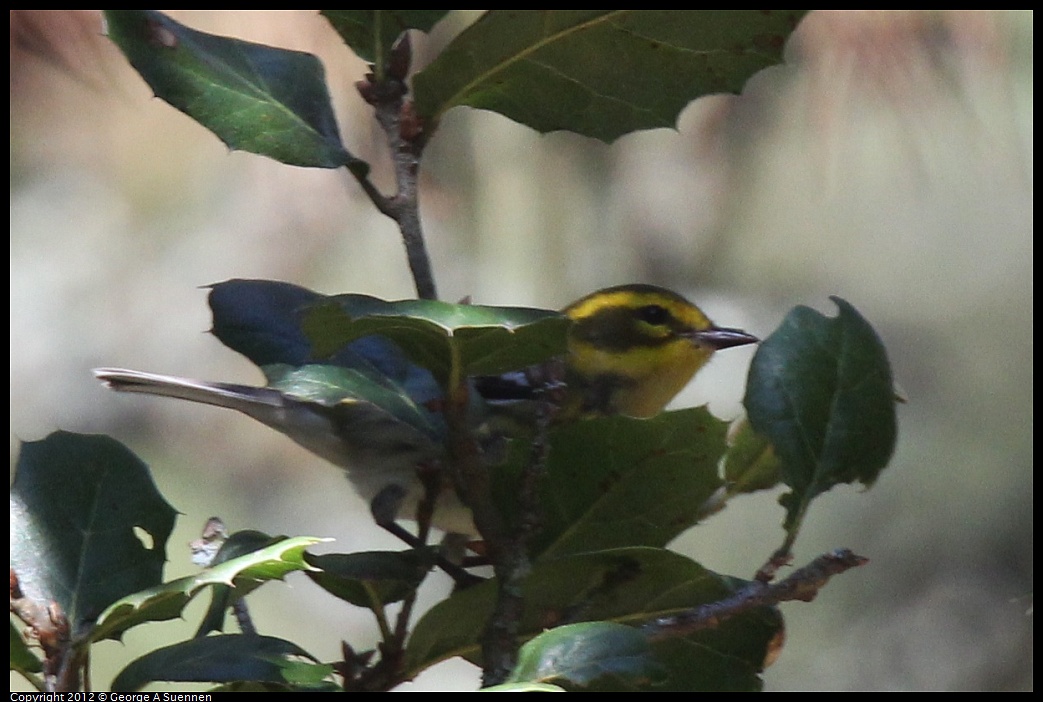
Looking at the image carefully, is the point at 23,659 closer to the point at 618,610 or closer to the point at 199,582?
the point at 199,582

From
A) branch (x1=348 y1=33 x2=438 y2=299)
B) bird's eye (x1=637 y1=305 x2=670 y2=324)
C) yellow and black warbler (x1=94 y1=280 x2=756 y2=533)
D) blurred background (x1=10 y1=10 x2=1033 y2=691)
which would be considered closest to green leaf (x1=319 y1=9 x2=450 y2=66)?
branch (x1=348 y1=33 x2=438 y2=299)

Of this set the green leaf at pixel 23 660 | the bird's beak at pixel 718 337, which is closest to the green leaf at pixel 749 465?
the green leaf at pixel 23 660

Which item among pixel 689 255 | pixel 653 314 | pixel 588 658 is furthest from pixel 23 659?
pixel 689 255

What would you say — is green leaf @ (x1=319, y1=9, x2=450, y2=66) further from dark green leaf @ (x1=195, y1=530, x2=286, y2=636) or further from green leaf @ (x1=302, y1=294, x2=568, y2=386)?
dark green leaf @ (x1=195, y1=530, x2=286, y2=636)

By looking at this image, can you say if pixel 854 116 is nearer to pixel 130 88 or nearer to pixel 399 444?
pixel 130 88

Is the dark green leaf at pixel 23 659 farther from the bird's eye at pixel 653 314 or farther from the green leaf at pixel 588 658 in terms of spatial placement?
the bird's eye at pixel 653 314

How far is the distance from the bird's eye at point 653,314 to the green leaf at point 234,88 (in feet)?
2.86

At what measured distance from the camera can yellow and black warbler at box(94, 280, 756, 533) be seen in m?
0.85

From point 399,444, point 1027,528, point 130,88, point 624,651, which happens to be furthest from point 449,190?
point 624,651

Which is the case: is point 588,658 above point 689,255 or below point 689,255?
below

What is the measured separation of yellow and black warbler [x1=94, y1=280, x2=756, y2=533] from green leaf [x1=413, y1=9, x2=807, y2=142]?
0.61 ft

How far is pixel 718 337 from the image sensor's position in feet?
5.45

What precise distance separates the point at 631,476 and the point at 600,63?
320mm

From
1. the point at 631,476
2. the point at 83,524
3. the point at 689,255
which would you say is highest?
the point at 689,255
